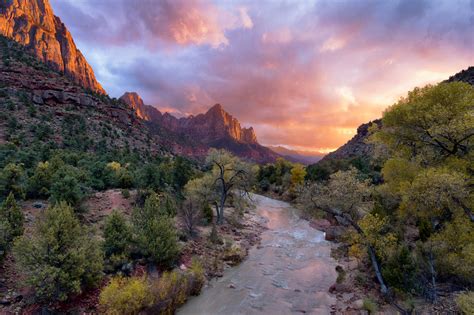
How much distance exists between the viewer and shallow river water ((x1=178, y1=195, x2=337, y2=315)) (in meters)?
11.7

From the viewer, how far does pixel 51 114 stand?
47.9 meters

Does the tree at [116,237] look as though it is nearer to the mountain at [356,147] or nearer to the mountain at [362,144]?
the mountain at [362,144]

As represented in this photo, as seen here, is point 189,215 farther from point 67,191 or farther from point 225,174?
point 67,191

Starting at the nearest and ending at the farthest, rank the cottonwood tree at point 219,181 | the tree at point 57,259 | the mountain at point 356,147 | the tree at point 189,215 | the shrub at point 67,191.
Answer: the tree at point 57,259
the shrub at point 67,191
the tree at point 189,215
the cottonwood tree at point 219,181
the mountain at point 356,147

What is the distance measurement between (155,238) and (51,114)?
50.5 m

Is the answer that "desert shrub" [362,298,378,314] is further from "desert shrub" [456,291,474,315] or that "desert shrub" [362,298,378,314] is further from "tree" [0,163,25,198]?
"tree" [0,163,25,198]

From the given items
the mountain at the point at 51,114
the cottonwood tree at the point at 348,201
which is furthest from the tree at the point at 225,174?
the mountain at the point at 51,114

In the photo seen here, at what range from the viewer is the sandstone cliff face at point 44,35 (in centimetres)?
9762

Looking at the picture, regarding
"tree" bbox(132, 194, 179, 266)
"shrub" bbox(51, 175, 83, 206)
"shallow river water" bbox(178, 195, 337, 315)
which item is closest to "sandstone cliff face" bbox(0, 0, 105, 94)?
"shrub" bbox(51, 175, 83, 206)

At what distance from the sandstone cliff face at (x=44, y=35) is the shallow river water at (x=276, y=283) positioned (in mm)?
99074

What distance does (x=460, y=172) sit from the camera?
9.87 meters

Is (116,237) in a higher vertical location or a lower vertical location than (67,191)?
lower

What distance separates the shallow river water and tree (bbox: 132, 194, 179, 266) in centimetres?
273

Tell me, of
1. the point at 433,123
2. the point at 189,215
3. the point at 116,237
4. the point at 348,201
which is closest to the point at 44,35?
the point at 189,215
